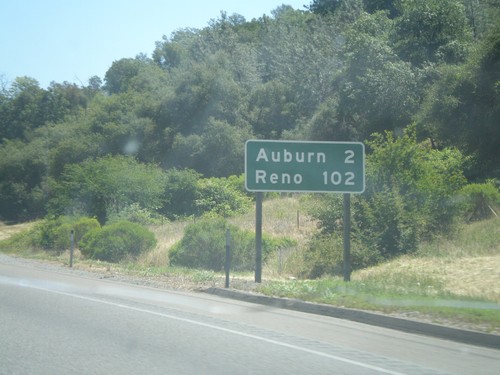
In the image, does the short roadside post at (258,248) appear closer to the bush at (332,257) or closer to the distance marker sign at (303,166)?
the distance marker sign at (303,166)

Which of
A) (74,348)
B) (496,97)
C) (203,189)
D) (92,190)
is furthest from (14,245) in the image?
(74,348)

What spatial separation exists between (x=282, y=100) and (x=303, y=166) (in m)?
43.0

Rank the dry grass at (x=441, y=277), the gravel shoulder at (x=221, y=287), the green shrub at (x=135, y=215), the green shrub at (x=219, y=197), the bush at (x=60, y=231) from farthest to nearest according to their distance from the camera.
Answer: the green shrub at (x=219, y=197)
the green shrub at (x=135, y=215)
the bush at (x=60, y=231)
the dry grass at (x=441, y=277)
the gravel shoulder at (x=221, y=287)

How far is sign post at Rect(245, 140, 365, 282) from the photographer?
1842 cm

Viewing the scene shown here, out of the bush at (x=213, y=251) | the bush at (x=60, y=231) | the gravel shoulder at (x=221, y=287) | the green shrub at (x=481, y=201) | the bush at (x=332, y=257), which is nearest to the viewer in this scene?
the gravel shoulder at (x=221, y=287)

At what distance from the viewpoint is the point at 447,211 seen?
91.2 feet

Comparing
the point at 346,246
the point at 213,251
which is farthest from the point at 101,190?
the point at 346,246

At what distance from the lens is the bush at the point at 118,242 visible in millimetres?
30266

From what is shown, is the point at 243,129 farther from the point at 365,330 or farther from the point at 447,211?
the point at 365,330

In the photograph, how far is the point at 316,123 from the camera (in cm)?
4988

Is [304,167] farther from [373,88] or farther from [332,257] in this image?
[373,88]

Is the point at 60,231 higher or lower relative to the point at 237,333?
higher

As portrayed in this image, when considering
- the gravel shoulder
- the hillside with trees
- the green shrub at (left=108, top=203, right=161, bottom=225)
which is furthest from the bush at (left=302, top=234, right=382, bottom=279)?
the green shrub at (left=108, top=203, right=161, bottom=225)

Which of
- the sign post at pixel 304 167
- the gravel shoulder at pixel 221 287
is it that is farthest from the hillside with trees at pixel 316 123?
the gravel shoulder at pixel 221 287
